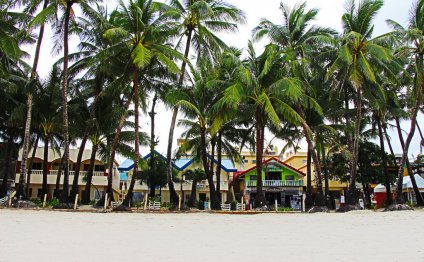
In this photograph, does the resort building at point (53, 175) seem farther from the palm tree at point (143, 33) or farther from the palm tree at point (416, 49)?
the palm tree at point (416, 49)

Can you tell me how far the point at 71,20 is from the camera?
23.5 metres

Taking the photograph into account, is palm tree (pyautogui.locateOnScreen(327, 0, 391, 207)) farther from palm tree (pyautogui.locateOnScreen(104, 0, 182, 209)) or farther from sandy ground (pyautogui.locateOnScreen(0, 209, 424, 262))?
sandy ground (pyautogui.locateOnScreen(0, 209, 424, 262))

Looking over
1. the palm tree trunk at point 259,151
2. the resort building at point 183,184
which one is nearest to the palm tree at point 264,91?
the palm tree trunk at point 259,151

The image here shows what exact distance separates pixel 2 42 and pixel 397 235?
62.9 feet

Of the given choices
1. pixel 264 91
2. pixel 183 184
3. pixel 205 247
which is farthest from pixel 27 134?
pixel 183 184

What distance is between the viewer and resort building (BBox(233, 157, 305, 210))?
44406 mm

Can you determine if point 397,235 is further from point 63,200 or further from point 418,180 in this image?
Answer: point 418,180

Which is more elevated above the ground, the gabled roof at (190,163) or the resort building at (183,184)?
the gabled roof at (190,163)

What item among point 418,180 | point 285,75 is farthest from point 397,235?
point 418,180

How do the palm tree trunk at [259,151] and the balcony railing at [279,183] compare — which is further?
the balcony railing at [279,183]

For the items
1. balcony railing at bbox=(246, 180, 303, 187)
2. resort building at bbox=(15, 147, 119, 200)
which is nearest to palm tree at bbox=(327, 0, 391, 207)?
balcony railing at bbox=(246, 180, 303, 187)

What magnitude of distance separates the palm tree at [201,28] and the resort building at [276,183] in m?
21.1

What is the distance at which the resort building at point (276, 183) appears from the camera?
4441 centimetres

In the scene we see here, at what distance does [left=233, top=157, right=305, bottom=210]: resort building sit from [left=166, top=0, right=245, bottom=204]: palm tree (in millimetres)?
21144
